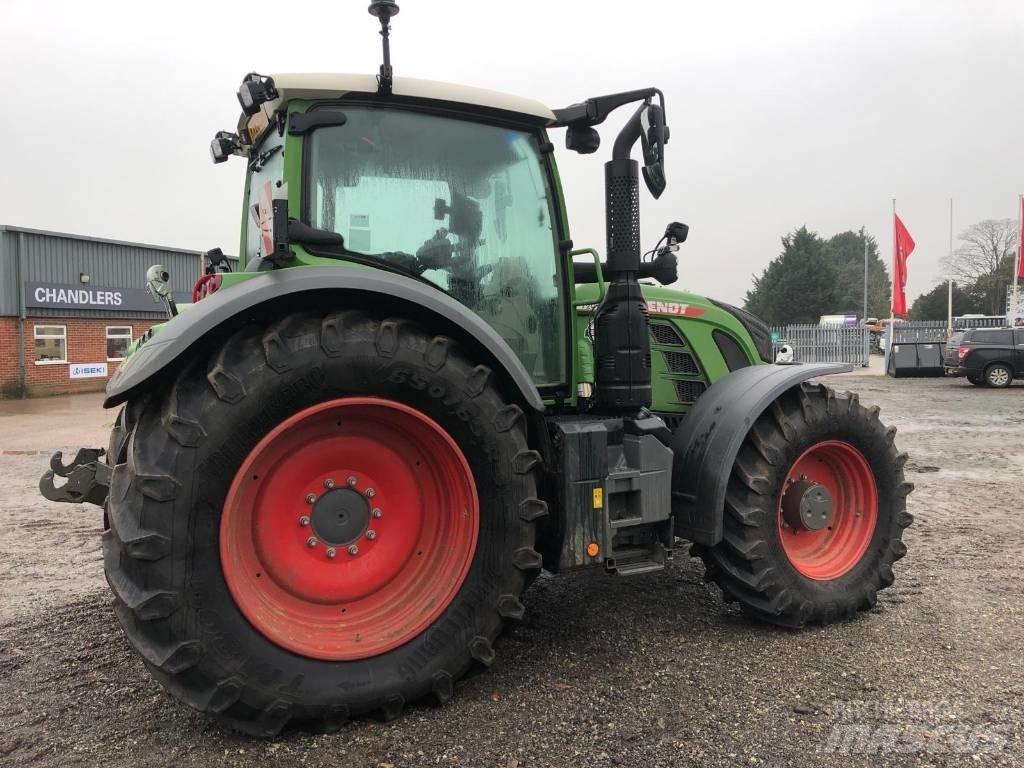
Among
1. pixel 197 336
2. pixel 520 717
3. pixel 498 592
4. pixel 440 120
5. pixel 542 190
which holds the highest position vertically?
pixel 440 120

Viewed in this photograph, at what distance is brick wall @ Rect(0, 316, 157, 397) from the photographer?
19.6 m

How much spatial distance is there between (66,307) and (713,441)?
2182 centimetres

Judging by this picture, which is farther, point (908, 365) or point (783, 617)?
point (908, 365)

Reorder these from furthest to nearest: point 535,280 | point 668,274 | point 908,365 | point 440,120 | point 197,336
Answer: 1. point 908,365
2. point 668,274
3. point 535,280
4. point 440,120
5. point 197,336

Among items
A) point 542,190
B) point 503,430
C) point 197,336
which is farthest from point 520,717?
point 542,190

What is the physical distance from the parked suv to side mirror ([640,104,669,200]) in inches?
803

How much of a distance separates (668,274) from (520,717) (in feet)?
7.56

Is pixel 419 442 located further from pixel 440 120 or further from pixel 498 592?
pixel 440 120

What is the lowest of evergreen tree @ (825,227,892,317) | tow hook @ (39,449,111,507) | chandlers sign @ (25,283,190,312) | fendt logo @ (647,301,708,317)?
tow hook @ (39,449,111,507)

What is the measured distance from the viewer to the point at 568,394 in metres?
3.67

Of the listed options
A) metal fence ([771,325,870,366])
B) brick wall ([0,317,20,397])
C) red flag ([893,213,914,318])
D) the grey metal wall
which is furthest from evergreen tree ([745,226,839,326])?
brick wall ([0,317,20,397])

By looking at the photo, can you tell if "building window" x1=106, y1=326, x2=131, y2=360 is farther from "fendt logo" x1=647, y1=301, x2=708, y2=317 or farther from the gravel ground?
"fendt logo" x1=647, y1=301, x2=708, y2=317

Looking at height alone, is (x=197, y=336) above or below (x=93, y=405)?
above

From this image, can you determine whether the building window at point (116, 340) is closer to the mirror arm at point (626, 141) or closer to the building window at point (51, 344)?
the building window at point (51, 344)
